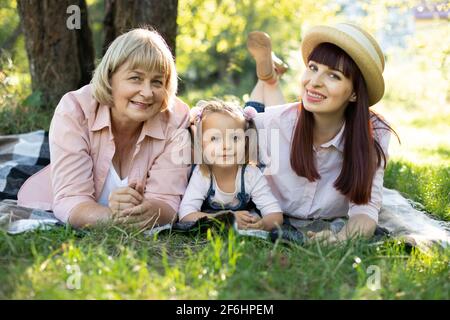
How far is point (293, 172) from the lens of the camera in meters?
3.61

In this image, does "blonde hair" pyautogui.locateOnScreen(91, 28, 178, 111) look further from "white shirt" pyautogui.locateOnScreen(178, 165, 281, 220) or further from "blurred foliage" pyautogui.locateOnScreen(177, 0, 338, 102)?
"blurred foliage" pyautogui.locateOnScreen(177, 0, 338, 102)

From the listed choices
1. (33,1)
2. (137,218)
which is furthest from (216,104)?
(33,1)

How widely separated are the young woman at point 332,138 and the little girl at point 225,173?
0.59 ft

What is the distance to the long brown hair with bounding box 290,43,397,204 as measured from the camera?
10.8 feet

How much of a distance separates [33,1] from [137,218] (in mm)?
2734

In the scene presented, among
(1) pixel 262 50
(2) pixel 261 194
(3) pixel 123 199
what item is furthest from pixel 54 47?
(2) pixel 261 194

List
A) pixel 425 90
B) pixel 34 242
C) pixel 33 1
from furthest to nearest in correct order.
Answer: pixel 425 90 → pixel 33 1 → pixel 34 242

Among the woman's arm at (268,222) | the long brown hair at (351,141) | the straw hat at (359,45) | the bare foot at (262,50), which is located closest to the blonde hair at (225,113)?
the long brown hair at (351,141)

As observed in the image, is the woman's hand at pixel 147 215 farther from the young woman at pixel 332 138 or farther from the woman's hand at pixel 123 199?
the young woman at pixel 332 138

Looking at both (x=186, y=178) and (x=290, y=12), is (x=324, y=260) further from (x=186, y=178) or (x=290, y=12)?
(x=290, y=12)

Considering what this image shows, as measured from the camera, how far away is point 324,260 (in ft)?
8.52

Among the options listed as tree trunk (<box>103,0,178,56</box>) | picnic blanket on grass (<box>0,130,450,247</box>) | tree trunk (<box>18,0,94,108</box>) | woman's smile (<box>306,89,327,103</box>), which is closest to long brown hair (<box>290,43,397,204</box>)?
woman's smile (<box>306,89,327,103</box>)

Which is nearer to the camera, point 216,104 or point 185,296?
point 185,296

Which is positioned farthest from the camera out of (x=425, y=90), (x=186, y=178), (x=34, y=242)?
(x=425, y=90)
